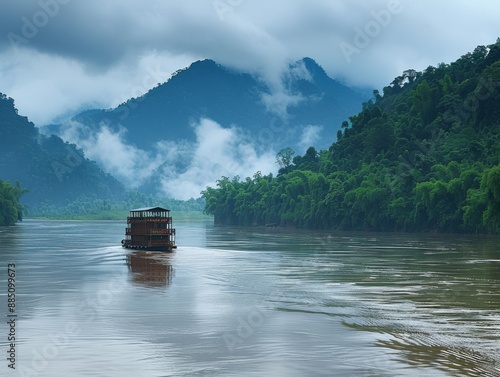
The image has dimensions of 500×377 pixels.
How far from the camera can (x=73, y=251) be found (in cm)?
7869

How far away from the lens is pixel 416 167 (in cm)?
14050

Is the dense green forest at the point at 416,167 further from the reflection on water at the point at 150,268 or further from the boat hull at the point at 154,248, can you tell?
the reflection on water at the point at 150,268

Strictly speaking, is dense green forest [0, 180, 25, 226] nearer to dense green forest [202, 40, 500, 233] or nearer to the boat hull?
dense green forest [202, 40, 500, 233]

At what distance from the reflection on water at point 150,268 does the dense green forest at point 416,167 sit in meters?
43.3

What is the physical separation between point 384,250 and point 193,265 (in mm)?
24544

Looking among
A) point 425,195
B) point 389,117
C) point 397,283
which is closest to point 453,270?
point 397,283

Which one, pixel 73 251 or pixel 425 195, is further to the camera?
pixel 425 195

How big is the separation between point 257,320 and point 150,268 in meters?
28.7

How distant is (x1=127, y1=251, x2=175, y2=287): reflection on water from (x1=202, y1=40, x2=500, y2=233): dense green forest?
43298mm

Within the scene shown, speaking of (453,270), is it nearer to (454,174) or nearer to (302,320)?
(302,320)

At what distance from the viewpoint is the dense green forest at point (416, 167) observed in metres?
119

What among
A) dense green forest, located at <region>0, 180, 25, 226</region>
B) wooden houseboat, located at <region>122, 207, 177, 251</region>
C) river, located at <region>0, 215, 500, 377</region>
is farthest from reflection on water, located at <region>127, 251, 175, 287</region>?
dense green forest, located at <region>0, 180, 25, 226</region>

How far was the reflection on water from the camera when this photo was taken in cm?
4757

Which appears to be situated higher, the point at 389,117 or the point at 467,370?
the point at 389,117
